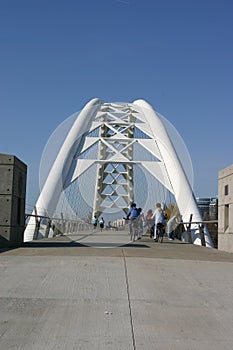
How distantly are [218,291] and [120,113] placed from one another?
3365 centimetres

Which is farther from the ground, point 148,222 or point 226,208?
point 226,208

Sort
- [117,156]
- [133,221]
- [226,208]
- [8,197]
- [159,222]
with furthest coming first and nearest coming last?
1. [117,156]
2. [133,221]
3. [159,222]
4. [226,208]
5. [8,197]

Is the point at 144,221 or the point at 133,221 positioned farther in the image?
the point at 144,221

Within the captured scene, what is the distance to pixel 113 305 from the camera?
4.46m

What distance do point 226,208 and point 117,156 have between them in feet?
77.0

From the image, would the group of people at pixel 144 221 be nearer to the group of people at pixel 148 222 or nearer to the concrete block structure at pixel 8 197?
the group of people at pixel 148 222

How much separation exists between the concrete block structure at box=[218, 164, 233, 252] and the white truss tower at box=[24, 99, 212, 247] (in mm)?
7263

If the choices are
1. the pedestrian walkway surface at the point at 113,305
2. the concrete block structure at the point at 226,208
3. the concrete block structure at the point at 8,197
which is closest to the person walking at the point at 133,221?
the concrete block structure at the point at 226,208

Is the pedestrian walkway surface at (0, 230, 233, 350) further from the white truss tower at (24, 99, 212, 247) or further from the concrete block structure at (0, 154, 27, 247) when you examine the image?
the white truss tower at (24, 99, 212, 247)

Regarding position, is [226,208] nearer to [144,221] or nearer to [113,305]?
[113,305]

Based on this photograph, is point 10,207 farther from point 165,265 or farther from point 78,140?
point 78,140

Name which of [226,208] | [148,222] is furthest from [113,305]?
[148,222]

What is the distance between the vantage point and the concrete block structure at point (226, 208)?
951 centimetres

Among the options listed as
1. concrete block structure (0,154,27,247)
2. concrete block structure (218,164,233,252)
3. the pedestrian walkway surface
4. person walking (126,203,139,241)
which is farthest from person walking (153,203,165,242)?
the pedestrian walkway surface
